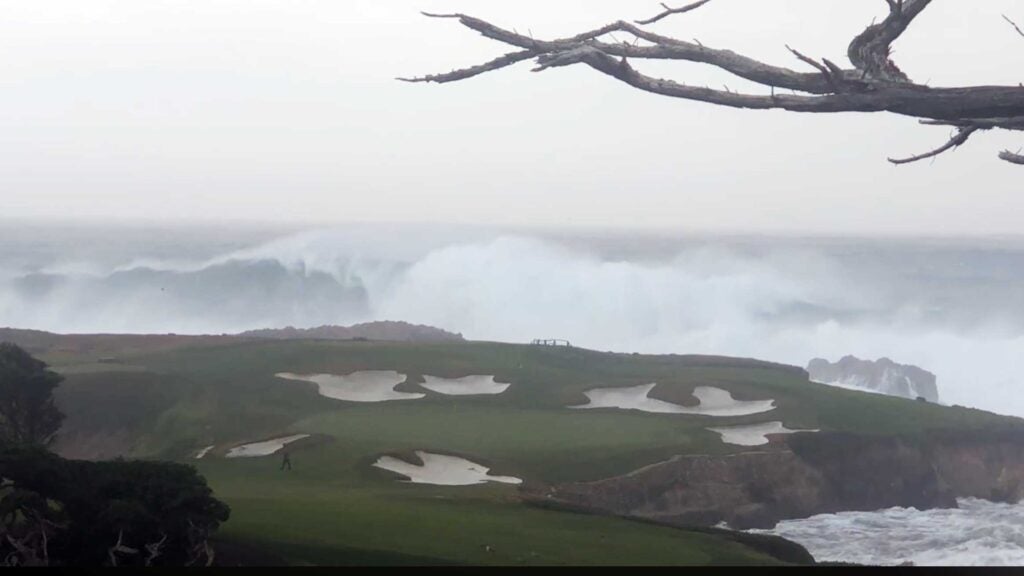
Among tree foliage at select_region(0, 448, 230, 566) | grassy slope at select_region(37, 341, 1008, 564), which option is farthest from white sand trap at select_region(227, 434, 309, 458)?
tree foliage at select_region(0, 448, 230, 566)

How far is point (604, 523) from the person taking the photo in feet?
32.7

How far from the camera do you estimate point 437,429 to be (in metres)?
13.6

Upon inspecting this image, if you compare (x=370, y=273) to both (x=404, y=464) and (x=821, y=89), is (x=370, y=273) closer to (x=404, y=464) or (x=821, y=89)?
(x=404, y=464)

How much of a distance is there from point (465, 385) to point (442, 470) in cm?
390

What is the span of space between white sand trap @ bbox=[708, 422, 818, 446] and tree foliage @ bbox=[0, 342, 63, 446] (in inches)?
302

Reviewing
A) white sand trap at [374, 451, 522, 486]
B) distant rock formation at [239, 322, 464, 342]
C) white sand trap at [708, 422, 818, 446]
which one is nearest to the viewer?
white sand trap at [374, 451, 522, 486]

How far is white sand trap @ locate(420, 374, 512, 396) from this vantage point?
52.2 ft

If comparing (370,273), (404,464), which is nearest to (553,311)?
(370,273)

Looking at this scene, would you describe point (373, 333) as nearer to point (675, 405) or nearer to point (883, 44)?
point (675, 405)

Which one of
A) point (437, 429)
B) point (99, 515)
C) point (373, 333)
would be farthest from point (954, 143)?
point (373, 333)

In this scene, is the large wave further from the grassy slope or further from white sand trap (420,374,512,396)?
white sand trap (420,374,512,396)

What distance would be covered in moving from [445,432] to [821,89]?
984 centimetres

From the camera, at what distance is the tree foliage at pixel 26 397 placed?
418 inches

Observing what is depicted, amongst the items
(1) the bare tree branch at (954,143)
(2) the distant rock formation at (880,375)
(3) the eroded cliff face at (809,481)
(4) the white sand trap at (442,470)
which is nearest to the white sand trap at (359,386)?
(4) the white sand trap at (442,470)
